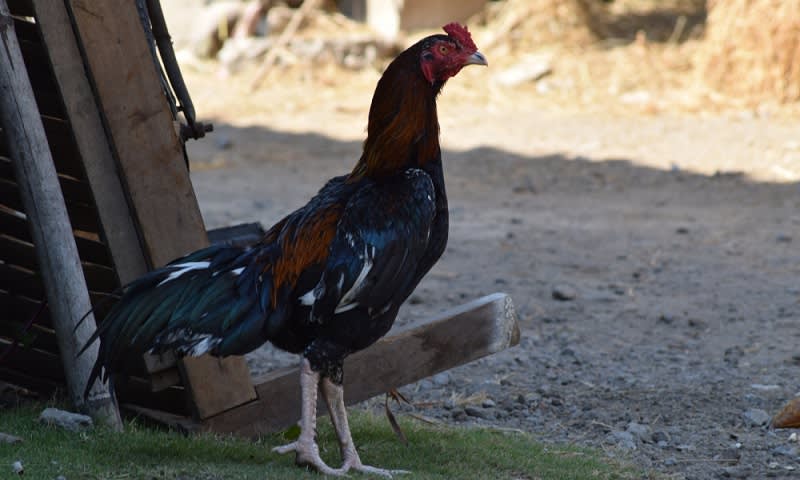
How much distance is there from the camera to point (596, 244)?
30.6 feet

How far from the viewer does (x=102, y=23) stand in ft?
14.6

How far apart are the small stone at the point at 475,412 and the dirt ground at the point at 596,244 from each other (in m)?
0.03

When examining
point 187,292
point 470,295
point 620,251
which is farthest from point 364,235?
point 620,251

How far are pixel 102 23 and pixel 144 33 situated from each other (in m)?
0.18

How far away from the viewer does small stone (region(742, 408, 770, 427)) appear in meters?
5.68

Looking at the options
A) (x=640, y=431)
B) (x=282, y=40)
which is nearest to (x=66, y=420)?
(x=640, y=431)

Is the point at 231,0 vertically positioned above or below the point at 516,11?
above

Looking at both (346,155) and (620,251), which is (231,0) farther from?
(620,251)

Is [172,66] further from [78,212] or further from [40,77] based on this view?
[78,212]

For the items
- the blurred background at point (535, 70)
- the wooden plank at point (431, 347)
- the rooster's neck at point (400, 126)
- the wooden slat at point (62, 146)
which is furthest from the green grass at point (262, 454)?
the blurred background at point (535, 70)

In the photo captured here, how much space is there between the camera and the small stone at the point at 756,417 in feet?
18.6

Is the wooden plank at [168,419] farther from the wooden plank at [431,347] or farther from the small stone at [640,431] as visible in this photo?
the small stone at [640,431]

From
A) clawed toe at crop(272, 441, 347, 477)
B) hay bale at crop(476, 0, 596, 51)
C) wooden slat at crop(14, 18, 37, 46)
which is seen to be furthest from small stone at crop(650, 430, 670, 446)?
hay bale at crop(476, 0, 596, 51)

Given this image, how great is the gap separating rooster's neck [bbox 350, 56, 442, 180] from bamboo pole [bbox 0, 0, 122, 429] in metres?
1.14
